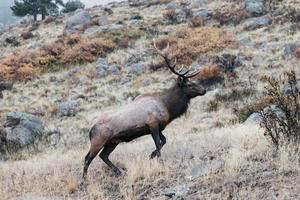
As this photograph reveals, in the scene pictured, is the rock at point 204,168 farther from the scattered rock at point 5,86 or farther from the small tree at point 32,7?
the small tree at point 32,7

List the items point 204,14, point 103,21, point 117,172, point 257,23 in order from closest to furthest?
point 117,172 → point 257,23 → point 204,14 → point 103,21

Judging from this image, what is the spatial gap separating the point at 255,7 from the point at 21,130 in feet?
67.1

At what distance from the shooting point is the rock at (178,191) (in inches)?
296

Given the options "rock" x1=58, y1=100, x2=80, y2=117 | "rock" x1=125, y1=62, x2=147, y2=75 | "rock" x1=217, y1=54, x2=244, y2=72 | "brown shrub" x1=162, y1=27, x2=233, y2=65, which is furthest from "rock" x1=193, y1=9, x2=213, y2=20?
"rock" x1=58, y1=100, x2=80, y2=117

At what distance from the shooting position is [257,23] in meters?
30.6

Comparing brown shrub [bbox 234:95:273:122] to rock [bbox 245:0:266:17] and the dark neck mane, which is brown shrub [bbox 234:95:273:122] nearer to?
the dark neck mane

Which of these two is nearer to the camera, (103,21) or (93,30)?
(93,30)

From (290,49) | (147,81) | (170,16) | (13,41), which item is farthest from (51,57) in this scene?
(290,49)

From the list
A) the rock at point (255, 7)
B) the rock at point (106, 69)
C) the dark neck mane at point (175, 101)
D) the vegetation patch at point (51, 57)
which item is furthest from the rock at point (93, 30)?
the dark neck mane at point (175, 101)

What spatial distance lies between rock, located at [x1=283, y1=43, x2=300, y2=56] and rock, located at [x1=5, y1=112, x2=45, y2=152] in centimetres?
1084

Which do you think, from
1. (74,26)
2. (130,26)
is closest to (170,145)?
(130,26)

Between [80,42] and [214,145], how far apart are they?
2431 cm

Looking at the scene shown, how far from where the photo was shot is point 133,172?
8.57 metres

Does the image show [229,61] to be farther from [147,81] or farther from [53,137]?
[53,137]
